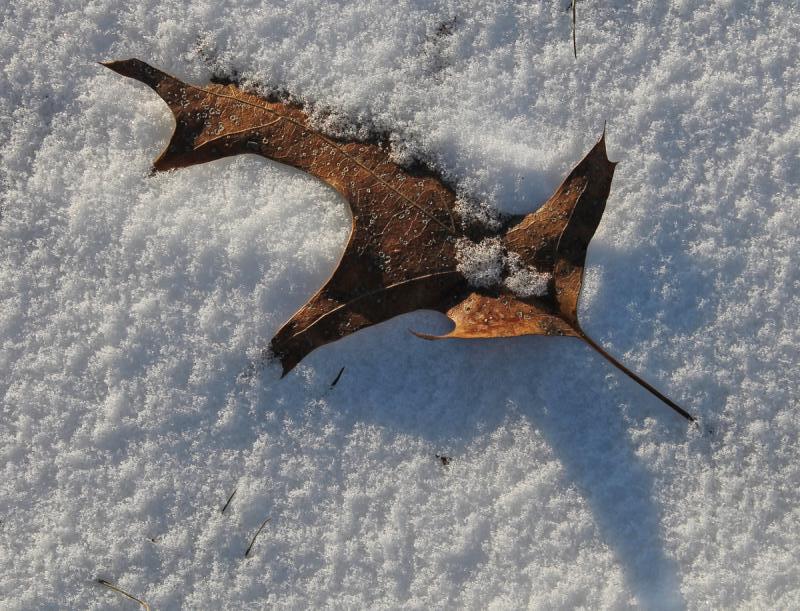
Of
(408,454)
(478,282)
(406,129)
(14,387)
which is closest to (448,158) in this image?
(406,129)

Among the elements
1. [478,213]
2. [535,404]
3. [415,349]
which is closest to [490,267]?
[478,213]

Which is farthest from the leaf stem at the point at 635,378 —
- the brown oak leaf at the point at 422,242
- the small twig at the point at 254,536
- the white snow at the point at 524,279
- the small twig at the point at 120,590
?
the small twig at the point at 120,590

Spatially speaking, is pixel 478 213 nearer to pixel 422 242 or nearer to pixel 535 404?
pixel 422 242

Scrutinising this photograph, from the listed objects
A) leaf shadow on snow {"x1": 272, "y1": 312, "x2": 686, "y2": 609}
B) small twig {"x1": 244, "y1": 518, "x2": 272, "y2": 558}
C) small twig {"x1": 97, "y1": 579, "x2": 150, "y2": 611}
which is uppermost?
leaf shadow on snow {"x1": 272, "y1": 312, "x2": 686, "y2": 609}

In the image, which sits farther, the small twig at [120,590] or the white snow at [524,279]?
the small twig at [120,590]

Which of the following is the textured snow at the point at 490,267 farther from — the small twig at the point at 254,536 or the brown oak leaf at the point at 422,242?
the small twig at the point at 254,536

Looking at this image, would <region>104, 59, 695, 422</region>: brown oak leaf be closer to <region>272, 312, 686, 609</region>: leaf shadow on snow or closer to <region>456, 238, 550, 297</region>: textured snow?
<region>456, 238, 550, 297</region>: textured snow

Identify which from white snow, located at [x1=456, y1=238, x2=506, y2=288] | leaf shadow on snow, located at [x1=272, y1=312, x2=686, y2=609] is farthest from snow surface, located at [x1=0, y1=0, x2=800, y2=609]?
white snow, located at [x1=456, y1=238, x2=506, y2=288]
